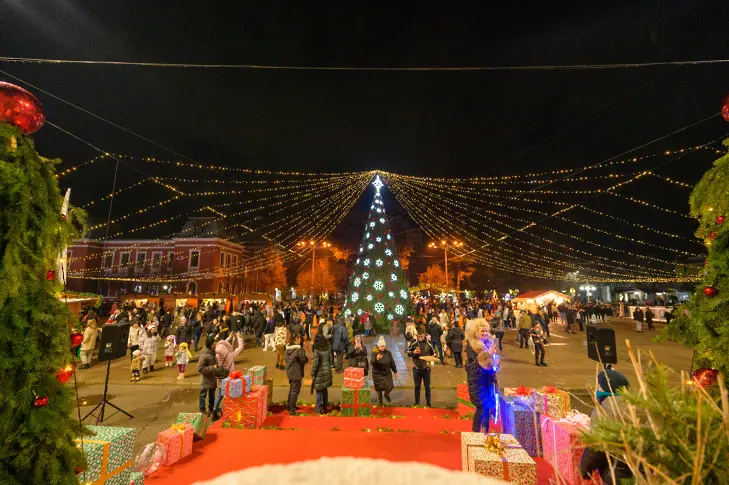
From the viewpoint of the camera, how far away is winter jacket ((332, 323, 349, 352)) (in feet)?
36.1

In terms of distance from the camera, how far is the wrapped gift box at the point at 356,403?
21.5ft

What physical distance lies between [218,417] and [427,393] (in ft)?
14.0

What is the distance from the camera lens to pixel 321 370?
6.82 m

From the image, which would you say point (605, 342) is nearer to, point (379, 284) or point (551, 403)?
point (551, 403)

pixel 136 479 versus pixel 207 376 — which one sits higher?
pixel 207 376

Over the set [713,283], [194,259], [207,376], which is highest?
[194,259]

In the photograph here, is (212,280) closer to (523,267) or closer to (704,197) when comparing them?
(523,267)

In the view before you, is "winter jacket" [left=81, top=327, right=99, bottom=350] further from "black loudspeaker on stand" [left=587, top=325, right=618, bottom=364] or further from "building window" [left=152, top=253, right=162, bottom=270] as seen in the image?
"building window" [left=152, top=253, right=162, bottom=270]

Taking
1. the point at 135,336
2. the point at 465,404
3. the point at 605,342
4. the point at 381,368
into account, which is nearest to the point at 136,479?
the point at 381,368

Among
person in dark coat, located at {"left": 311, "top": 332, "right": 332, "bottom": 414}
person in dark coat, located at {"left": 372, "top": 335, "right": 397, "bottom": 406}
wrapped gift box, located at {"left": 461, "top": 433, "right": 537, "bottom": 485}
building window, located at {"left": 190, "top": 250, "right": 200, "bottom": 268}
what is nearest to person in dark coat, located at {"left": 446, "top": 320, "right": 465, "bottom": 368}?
person in dark coat, located at {"left": 372, "top": 335, "right": 397, "bottom": 406}

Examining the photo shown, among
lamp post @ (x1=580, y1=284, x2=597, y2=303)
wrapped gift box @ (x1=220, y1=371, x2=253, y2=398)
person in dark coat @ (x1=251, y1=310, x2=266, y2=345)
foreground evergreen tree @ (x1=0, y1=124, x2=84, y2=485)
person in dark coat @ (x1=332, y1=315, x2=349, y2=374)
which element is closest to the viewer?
foreground evergreen tree @ (x1=0, y1=124, x2=84, y2=485)

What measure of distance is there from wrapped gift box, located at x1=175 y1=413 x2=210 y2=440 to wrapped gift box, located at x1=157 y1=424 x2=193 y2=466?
0.19 m

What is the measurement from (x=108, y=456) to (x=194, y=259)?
3876 centimetres


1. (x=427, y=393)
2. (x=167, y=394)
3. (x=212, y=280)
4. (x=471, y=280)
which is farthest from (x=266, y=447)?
(x=471, y=280)
